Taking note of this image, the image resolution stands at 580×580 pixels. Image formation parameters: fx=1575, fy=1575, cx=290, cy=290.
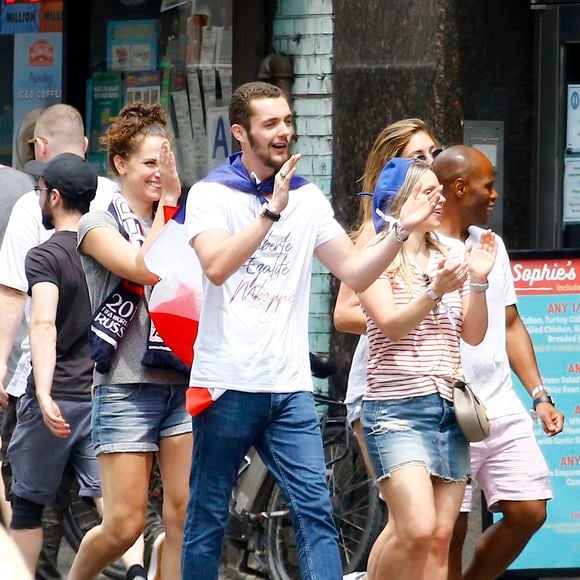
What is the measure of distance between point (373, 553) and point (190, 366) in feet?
3.02

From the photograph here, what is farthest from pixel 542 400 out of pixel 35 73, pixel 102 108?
pixel 35 73

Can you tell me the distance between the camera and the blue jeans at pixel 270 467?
17.0 ft

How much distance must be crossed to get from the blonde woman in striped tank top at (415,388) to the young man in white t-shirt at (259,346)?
0.19 m

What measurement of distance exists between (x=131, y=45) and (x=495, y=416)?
3977 mm

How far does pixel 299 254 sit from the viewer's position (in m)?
5.26

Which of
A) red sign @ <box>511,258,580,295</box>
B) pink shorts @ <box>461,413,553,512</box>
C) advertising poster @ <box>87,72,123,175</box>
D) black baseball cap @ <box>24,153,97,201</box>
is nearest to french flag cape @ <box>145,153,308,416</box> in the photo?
black baseball cap @ <box>24,153,97,201</box>

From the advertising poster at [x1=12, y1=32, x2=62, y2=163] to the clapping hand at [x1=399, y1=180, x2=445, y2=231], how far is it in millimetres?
4481

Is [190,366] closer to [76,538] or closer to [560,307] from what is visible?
[560,307]

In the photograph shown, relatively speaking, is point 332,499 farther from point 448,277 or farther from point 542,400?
point 448,277

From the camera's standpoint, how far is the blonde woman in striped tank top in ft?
17.1

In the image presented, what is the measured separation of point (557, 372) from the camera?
6.68 metres

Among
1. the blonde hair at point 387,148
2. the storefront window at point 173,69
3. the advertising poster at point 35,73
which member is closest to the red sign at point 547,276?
the blonde hair at point 387,148

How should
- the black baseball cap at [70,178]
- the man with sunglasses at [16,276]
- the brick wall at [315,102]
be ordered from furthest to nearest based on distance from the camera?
the brick wall at [315,102], the man with sunglasses at [16,276], the black baseball cap at [70,178]

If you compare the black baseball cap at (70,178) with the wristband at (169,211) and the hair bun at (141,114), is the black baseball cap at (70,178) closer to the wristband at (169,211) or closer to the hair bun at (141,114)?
the hair bun at (141,114)
